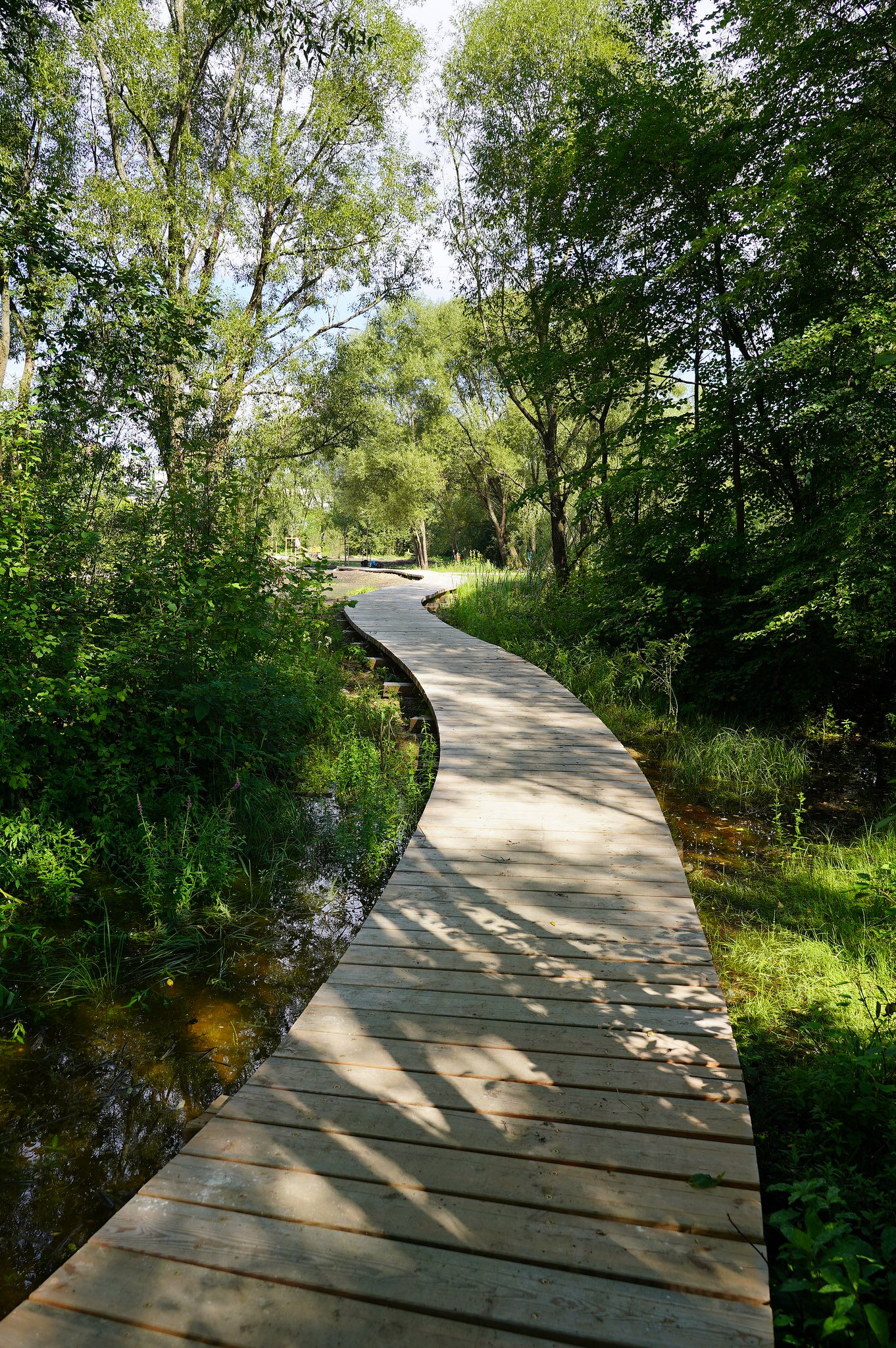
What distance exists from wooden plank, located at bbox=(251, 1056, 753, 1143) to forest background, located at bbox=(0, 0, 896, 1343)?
0.40 m

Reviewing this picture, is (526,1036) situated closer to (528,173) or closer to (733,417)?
(733,417)

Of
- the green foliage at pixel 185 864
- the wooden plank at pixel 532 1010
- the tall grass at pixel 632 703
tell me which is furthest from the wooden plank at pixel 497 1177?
the tall grass at pixel 632 703

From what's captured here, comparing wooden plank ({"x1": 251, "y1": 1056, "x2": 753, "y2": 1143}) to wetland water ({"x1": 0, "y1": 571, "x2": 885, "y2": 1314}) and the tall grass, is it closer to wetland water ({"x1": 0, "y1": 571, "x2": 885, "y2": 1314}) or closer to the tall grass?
wetland water ({"x1": 0, "y1": 571, "x2": 885, "y2": 1314})

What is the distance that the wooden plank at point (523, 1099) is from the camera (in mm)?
1788

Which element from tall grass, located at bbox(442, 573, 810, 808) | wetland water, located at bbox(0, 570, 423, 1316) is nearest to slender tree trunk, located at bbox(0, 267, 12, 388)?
tall grass, located at bbox(442, 573, 810, 808)

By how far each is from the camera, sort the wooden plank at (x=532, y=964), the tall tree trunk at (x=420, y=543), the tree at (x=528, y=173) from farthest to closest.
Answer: the tall tree trunk at (x=420, y=543) < the tree at (x=528, y=173) < the wooden plank at (x=532, y=964)

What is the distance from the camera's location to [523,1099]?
1.88m

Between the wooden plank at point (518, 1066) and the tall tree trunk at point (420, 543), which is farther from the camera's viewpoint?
the tall tree trunk at point (420, 543)

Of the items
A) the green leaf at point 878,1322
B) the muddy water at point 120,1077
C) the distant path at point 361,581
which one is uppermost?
the distant path at point 361,581

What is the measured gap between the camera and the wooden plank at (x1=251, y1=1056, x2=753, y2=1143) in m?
1.79

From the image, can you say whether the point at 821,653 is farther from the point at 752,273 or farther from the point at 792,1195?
the point at 792,1195

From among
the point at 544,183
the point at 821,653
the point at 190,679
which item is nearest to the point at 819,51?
the point at 544,183

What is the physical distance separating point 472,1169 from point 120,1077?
159cm

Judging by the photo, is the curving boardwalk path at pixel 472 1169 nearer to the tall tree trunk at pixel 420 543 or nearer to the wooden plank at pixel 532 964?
the wooden plank at pixel 532 964
